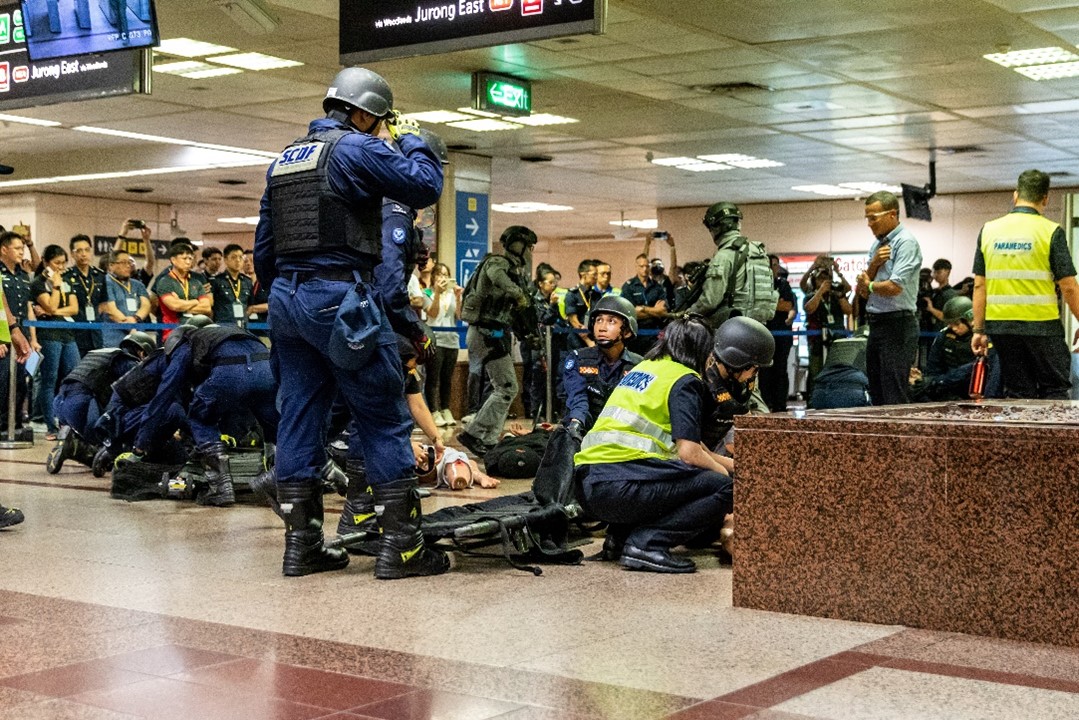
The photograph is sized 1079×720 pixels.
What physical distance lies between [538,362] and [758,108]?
3562 millimetres

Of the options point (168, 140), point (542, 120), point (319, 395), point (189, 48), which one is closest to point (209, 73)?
point (189, 48)

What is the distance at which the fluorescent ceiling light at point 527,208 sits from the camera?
1057 inches

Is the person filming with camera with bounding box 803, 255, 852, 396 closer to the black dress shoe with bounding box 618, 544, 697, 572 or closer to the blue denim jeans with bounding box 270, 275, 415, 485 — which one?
the black dress shoe with bounding box 618, 544, 697, 572

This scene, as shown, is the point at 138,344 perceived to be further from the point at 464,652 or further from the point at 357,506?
the point at 464,652

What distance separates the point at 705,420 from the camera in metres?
5.71

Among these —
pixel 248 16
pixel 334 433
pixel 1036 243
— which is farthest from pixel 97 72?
pixel 1036 243

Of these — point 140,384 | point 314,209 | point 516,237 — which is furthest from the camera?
point 516,237

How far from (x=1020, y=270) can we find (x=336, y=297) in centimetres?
420

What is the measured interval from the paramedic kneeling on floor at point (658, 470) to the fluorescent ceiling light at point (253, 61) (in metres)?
7.73

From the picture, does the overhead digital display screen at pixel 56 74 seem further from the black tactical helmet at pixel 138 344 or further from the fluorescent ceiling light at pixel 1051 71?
the fluorescent ceiling light at pixel 1051 71

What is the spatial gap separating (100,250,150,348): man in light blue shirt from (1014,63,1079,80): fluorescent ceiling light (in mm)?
8519

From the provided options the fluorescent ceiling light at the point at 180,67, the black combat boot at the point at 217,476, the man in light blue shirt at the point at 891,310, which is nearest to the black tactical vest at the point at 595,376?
the man in light blue shirt at the point at 891,310

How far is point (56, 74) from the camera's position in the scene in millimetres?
9516

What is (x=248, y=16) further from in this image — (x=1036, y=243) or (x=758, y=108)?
(x=758, y=108)
